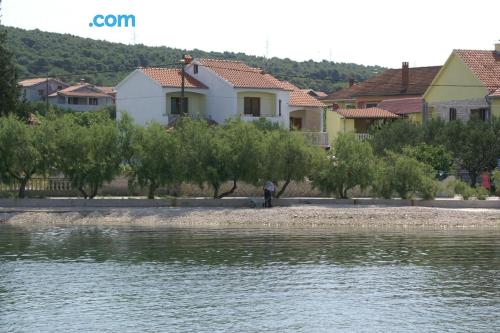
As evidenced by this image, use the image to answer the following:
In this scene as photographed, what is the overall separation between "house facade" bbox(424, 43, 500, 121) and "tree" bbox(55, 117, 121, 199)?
29.9 meters

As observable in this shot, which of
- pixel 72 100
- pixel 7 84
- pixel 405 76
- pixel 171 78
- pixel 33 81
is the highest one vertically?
pixel 33 81

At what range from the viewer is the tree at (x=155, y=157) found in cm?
4894

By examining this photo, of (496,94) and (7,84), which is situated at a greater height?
(7,84)


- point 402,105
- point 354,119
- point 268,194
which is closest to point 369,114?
point 354,119

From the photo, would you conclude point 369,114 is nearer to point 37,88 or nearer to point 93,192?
point 93,192

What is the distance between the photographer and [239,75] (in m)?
73.1

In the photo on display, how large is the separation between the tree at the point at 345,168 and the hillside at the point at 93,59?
250ft

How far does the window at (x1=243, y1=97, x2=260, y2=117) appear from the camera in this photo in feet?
235

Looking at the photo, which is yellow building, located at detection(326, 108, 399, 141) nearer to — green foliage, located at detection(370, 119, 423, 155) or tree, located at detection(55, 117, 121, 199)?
green foliage, located at detection(370, 119, 423, 155)

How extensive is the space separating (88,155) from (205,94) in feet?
78.8

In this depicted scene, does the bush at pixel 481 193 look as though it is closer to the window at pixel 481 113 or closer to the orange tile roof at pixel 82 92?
the window at pixel 481 113

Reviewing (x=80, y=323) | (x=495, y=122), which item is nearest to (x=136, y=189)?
(x=495, y=122)

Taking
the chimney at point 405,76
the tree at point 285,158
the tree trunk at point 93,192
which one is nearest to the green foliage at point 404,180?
the tree at point 285,158

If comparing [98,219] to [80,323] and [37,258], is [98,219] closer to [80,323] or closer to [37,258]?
[37,258]
